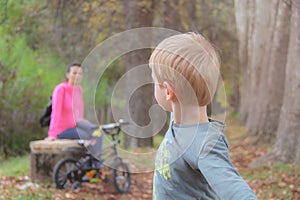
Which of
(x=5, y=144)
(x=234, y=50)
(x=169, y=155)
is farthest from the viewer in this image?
(x=234, y=50)

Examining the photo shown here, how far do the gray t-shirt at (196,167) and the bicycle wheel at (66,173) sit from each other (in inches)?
224

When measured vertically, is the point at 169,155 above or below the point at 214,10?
below

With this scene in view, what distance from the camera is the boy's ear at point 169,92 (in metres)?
2.10

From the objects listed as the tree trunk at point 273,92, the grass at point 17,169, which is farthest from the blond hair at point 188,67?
the tree trunk at point 273,92

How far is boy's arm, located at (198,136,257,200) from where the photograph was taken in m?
1.77

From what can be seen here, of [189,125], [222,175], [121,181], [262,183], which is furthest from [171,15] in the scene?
[222,175]

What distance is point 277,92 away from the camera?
11.7m

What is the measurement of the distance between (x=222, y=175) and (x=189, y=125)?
413 millimetres

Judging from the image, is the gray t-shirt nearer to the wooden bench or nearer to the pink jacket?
the pink jacket

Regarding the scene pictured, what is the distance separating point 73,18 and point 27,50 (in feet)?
6.60

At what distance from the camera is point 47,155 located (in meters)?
8.34

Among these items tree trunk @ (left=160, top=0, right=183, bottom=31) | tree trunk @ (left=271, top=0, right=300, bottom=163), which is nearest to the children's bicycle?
tree trunk @ (left=271, top=0, right=300, bottom=163)

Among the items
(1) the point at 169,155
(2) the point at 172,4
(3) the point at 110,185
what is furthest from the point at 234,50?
(1) the point at 169,155

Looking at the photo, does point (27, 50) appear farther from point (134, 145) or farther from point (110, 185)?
point (110, 185)
